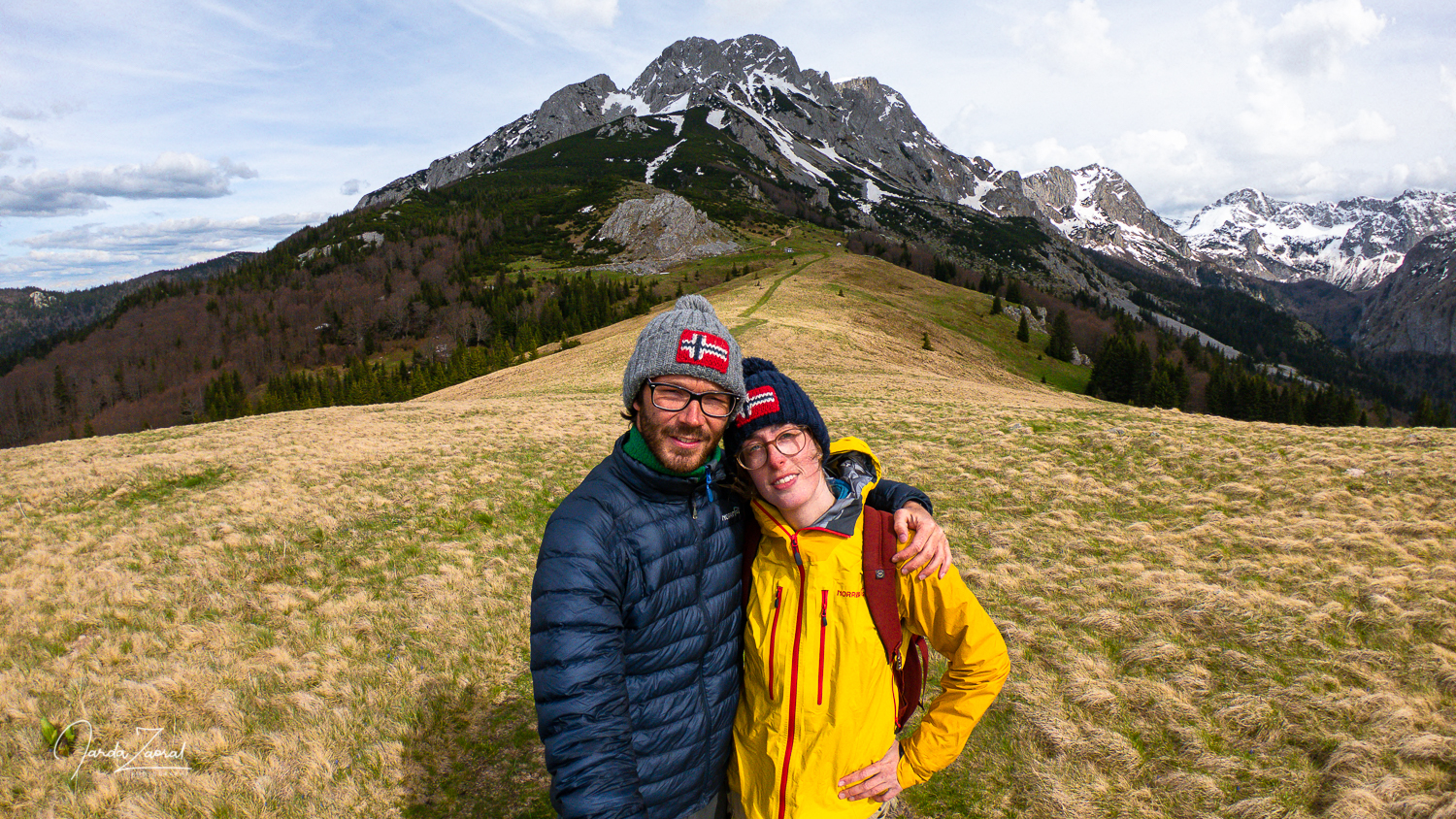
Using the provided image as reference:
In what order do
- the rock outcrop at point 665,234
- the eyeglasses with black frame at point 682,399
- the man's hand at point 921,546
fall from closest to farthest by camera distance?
1. the man's hand at point 921,546
2. the eyeglasses with black frame at point 682,399
3. the rock outcrop at point 665,234

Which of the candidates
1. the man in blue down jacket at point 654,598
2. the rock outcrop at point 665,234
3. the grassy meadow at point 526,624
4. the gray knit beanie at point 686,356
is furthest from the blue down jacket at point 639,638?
the rock outcrop at point 665,234

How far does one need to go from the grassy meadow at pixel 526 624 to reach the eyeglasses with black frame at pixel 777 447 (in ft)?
15.8

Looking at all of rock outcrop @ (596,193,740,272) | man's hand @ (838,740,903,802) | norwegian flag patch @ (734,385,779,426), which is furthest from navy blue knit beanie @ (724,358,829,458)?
rock outcrop @ (596,193,740,272)

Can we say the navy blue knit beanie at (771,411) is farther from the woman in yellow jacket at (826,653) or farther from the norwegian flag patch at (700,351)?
the norwegian flag patch at (700,351)

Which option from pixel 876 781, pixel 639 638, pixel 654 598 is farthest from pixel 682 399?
pixel 876 781

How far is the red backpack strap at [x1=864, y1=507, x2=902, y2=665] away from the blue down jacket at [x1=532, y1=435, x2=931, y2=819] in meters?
0.48

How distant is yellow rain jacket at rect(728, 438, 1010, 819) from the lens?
3338 millimetres

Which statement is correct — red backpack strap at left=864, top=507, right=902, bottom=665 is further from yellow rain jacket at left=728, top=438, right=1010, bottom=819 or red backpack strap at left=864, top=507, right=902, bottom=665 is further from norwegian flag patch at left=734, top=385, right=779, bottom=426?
norwegian flag patch at left=734, top=385, right=779, bottom=426

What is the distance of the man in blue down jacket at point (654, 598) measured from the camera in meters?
2.81

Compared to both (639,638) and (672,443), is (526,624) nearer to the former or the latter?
(639,638)

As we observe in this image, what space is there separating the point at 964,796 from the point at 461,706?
6227 millimetres

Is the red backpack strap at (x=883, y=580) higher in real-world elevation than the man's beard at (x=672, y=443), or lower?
lower

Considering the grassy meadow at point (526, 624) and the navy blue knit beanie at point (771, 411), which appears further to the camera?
the grassy meadow at point (526, 624)

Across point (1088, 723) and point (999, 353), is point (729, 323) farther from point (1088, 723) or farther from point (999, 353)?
point (1088, 723)
